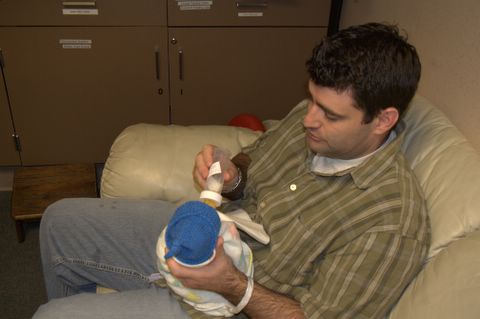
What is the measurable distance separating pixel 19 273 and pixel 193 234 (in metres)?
1.44

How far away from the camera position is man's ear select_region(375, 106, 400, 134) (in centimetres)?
100

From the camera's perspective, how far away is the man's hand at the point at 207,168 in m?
1.20

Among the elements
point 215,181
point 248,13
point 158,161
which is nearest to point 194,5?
point 248,13

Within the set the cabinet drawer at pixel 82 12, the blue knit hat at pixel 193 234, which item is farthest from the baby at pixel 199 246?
the cabinet drawer at pixel 82 12

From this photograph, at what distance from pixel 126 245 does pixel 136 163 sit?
386 mm

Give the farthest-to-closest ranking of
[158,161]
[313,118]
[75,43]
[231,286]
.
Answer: [75,43] < [158,161] < [313,118] < [231,286]

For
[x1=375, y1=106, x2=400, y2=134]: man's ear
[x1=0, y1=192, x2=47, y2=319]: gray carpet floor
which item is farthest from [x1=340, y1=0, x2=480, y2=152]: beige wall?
[x1=0, y1=192, x2=47, y2=319]: gray carpet floor

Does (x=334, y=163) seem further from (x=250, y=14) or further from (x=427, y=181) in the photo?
(x=250, y=14)

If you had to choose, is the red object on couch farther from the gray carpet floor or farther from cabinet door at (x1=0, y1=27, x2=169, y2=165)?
the gray carpet floor

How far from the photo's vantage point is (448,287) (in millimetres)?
844

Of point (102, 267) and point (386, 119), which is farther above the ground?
point (386, 119)

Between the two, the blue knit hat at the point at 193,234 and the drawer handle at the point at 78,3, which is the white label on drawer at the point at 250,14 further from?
the blue knit hat at the point at 193,234

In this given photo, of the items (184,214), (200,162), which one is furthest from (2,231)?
(184,214)

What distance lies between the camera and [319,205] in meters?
1.08
